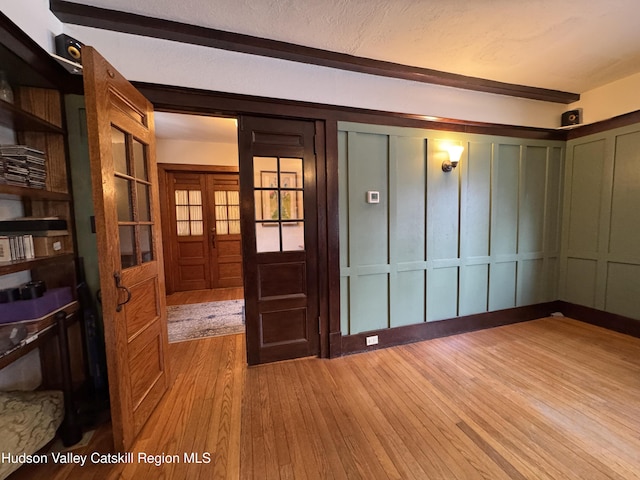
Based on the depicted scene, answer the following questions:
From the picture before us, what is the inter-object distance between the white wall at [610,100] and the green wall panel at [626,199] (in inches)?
11.5

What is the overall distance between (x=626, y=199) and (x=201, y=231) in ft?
19.8

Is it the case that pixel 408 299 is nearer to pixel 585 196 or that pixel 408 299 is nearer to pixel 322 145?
pixel 322 145

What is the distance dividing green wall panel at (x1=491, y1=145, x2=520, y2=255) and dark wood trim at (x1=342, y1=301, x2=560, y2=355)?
80 centimetres

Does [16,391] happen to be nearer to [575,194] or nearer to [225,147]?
[225,147]

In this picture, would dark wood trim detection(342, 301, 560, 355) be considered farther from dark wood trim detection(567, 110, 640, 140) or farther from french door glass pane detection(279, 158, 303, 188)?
dark wood trim detection(567, 110, 640, 140)

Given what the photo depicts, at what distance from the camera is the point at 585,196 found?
3.17 meters

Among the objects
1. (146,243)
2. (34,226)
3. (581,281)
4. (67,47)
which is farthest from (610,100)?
(34,226)

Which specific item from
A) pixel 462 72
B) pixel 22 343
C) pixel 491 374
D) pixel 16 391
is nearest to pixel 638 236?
pixel 491 374

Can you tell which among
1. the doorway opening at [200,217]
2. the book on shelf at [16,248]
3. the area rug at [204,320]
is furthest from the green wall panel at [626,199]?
the book on shelf at [16,248]

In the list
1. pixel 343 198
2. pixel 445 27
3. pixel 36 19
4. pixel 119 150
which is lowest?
pixel 343 198

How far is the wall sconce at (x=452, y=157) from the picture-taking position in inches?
107

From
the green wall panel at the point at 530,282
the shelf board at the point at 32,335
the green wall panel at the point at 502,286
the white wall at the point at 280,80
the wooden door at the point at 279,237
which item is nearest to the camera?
the shelf board at the point at 32,335

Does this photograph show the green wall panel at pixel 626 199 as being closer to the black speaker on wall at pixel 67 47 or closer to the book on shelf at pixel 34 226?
the black speaker on wall at pixel 67 47

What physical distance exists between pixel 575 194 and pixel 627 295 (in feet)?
4.14
